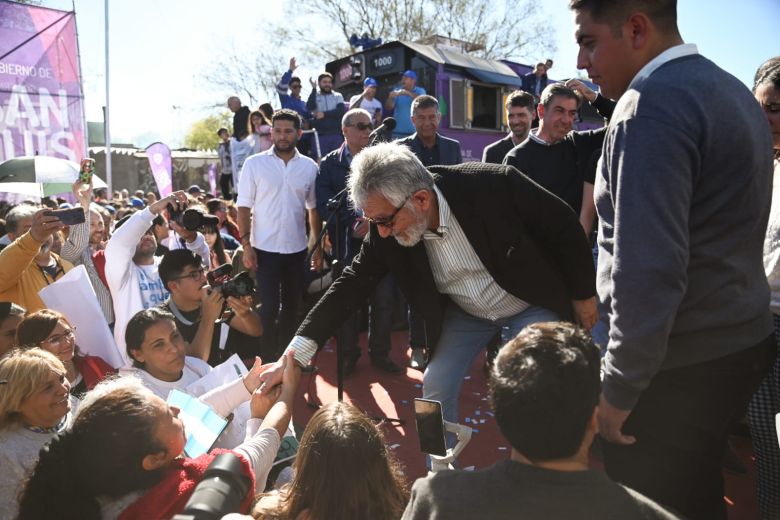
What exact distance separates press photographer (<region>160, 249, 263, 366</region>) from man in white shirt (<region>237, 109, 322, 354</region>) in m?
0.92

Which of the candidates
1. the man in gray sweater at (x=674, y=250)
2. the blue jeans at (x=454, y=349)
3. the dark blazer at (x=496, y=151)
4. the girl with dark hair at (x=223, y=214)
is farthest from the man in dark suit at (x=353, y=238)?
the man in gray sweater at (x=674, y=250)

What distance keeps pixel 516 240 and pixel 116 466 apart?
1.58m

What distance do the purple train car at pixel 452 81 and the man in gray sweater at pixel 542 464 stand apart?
33.9 feet

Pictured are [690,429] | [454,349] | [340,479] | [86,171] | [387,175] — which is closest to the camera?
[690,429]

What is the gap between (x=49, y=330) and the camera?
9.92ft

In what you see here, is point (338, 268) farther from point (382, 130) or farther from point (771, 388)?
point (771, 388)

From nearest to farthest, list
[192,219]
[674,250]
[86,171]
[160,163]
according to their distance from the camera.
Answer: [674,250]
[192,219]
[86,171]
[160,163]

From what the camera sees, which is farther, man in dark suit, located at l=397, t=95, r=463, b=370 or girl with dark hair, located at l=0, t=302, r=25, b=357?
man in dark suit, located at l=397, t=95, r=463, b=370

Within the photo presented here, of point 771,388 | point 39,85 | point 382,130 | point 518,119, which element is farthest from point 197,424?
point 39,85

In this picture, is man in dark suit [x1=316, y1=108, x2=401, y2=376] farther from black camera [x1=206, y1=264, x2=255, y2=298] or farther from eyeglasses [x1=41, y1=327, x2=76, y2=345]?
eyeglasses [x1=41, y1=327, x2=76, y2=345]

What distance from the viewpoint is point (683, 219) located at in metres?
1.40

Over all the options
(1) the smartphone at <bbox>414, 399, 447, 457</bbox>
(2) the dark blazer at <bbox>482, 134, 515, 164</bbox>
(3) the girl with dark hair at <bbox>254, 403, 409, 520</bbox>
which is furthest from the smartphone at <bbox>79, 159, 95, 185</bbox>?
(1) the smartphone at <bbox>414, 399, 447, 457</bbox>

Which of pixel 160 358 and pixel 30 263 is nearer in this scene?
pixel 160 358

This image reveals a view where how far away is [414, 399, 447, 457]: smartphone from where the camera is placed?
166cm
